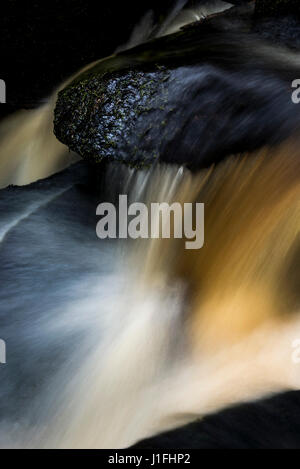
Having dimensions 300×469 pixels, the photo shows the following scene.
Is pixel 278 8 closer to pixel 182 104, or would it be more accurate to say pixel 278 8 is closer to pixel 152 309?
pixel 182 104

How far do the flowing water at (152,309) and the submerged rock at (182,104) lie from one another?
0.20 feet

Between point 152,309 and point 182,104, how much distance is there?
1330mm

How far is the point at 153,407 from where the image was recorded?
94.0 inches

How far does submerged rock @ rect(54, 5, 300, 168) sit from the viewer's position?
3.34 meters

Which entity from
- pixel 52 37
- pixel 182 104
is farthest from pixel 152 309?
pixel 52 37

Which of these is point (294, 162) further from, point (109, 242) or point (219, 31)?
point (219, 31)

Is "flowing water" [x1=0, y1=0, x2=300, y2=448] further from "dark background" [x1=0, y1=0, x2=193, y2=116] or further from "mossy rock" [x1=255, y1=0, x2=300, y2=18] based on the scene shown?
"dark background" [x1=0, y1=0, x2=193, y2=116]

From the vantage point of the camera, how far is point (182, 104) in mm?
3717

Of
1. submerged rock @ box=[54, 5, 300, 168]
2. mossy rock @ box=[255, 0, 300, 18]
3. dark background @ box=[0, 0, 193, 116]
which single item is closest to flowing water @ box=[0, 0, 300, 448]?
submerged rock @ box=[54, 5, 300, 168]

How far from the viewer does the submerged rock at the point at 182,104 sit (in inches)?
132

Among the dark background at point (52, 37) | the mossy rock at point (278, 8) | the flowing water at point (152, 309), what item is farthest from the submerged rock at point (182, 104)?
the dark background at point (52, 37)

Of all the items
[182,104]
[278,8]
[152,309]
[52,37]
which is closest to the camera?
[152,309]

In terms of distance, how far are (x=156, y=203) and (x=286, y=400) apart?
1724 millimetres

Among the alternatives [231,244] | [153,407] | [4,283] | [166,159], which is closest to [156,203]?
[166,159]
